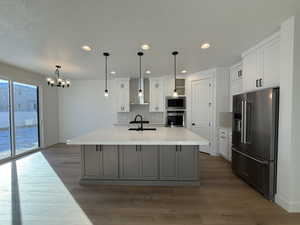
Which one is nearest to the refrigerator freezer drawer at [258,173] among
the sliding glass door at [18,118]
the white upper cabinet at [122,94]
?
the white upper cabinet at [122,94]

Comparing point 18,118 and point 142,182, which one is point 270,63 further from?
point 18,118

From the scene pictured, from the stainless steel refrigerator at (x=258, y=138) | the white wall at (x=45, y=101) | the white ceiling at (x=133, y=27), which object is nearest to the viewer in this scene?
the white ceiling at (x=133, y=27)

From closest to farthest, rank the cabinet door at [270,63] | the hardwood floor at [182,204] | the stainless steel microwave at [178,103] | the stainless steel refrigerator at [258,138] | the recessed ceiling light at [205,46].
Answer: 1. the hardwood floor at [182,204]
2. the stainless steel refrigerator at [258,138]
3. the cabinet door at [270,63]
4. the recessed ceiling light at [205,46]
5. the stainless steel microwave at [178,103]

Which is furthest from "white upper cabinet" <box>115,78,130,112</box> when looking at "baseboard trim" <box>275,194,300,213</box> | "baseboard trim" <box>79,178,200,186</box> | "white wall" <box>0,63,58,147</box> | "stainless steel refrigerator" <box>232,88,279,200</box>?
"baseboard trim" <box>275,194,300,213</box>

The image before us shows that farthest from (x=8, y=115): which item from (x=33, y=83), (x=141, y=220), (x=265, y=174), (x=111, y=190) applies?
(x=265, y=174)

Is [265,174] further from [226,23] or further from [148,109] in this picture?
[148,109]

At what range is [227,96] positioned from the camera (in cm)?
465

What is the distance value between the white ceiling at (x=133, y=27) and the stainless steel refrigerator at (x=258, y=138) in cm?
104

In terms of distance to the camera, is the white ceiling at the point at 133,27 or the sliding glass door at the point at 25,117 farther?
the sliding glass door at the point at 25,117

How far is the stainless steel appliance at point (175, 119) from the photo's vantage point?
5613 mm

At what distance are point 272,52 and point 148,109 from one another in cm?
420

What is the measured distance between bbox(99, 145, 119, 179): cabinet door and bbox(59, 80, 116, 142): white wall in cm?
352

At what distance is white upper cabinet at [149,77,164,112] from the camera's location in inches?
226

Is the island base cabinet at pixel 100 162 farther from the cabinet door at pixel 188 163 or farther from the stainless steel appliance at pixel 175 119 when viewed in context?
the stainless steel appliance at pixel 175 119
